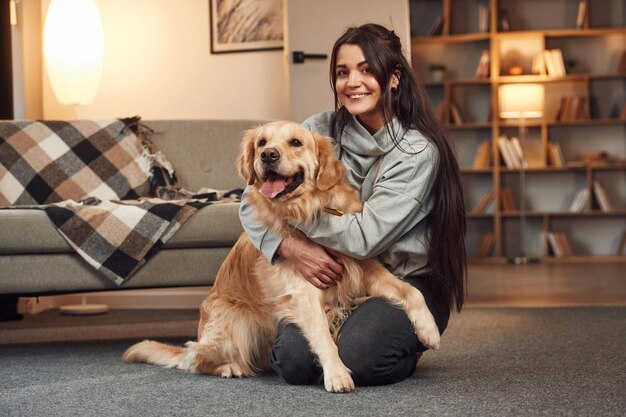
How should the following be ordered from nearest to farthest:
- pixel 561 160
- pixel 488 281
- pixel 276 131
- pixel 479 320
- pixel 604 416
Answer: pixel 604 416 < pixel 276 131 < pixel 479 320 < pixel 488 281 < pixel 561 160

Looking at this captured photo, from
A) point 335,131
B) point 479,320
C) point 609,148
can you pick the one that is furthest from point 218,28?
point 609,148

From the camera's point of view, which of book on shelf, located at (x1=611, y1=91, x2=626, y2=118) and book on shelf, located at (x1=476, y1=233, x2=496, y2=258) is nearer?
book on shelf, located at (x1=611, y1=91, x2=626, y2=118)

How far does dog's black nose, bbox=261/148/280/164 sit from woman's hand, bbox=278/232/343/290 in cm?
30

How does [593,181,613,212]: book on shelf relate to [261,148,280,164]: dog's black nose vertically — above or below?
below

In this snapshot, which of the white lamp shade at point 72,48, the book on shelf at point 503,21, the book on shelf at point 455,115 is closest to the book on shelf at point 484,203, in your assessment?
the book on shelf at point 455,115

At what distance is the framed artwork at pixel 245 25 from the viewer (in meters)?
5.38

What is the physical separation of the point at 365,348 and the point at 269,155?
0.59 metres

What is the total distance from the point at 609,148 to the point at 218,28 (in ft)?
14.9

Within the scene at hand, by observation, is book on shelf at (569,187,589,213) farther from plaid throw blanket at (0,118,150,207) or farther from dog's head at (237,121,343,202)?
dog's head at (237,121,343,202)

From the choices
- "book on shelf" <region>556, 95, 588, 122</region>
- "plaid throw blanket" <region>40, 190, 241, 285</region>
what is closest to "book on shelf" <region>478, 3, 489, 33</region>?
"book on shelf" <region>556, 95, 588, 122</region>

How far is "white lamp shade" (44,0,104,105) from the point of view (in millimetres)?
4969

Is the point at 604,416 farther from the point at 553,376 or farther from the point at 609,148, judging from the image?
the point at 609,148

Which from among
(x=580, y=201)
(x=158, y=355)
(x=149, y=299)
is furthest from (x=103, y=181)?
(x=580, y=201)

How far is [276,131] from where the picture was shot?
2.41 metres
